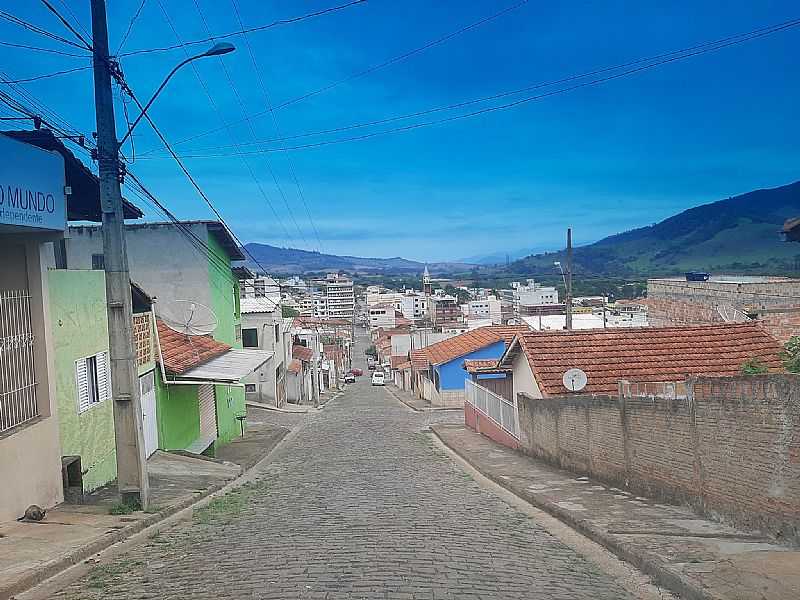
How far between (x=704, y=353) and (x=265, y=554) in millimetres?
13131

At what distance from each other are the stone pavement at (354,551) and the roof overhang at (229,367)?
3276 millimetres

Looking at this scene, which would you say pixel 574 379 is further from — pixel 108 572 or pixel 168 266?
pixel 168 266

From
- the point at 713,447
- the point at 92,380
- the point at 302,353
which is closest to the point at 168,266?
the point at 92,380

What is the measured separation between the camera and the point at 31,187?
10.5 metres

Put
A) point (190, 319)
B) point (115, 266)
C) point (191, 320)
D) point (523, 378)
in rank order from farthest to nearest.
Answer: point (191, 320) → point (190, 319) → point (523, 378) → point (115, 266)

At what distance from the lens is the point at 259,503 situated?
517 inches

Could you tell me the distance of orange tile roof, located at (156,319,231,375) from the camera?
18.6 meters

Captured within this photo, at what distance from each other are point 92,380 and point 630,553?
30.8 ft

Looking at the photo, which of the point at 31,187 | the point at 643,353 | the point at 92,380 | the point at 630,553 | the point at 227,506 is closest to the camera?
the point at 630,553

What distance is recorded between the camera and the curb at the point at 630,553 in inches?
279

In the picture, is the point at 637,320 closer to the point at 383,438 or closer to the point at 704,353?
the point at 383,438

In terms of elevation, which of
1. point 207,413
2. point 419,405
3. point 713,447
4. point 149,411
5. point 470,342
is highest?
point 713,447

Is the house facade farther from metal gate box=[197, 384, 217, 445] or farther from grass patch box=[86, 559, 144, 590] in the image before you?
metal gate box=[197, 384, 217, 445]

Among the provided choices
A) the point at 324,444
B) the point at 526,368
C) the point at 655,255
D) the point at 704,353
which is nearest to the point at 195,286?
the point at 324,444
